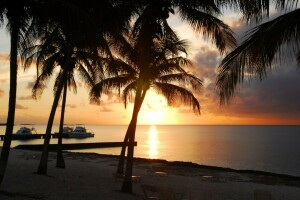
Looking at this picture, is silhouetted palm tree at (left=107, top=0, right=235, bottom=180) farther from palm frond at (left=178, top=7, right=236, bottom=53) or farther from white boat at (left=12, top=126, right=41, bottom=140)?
white boat at (left=12, top=126, right=41, bottom=140)

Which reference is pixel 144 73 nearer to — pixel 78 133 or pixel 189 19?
pixel 189 19

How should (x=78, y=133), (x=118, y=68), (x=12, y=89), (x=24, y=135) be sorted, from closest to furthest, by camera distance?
(x=12, y=89) → (x=118, y=68) → (x=24, y=135) → (x=78, y=133)

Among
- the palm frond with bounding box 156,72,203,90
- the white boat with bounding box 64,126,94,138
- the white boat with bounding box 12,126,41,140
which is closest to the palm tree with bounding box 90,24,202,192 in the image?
the palm frond with bounding box 156,72,203,90

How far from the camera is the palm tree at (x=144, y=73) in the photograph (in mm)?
16688

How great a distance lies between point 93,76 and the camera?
23.3m

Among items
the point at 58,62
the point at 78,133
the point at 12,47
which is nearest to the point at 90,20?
the point at 12,47

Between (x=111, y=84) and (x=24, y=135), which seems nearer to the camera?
(x=111, y=84)

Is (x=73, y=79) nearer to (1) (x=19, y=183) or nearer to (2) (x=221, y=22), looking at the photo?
(1) (x=19, y=183)

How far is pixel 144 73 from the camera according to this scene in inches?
672

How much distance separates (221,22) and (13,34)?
7615 millimetres

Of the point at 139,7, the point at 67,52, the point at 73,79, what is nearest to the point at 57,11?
the point at 139,7

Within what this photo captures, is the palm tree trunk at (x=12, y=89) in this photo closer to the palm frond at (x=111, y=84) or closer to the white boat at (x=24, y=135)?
the palm frond at (x=111, y=84)

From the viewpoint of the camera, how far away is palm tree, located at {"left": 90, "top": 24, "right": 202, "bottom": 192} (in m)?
16.7

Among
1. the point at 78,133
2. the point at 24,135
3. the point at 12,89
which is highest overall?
the point at 12,89
